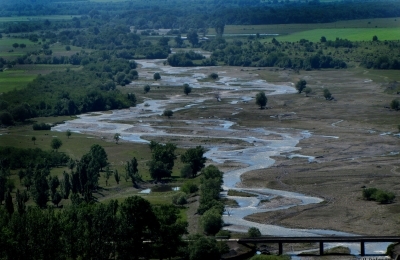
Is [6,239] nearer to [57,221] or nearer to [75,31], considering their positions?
[57,221]

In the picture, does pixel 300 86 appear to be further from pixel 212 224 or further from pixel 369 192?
pixel 212 224

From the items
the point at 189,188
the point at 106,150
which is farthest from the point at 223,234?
the point at 106,150

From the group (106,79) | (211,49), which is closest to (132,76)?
(106,79)

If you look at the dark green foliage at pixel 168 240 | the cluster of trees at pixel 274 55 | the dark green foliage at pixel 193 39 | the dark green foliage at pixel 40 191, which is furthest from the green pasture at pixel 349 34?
the dark green foliage at pixel 168 240

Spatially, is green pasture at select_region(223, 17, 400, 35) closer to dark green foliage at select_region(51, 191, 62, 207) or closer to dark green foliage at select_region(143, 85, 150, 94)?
dark green foliage at select_region(143, 85, 150, 94)

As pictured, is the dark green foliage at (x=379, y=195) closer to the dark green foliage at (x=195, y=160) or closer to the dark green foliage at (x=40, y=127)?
the dark green foliage at (x=195, y=160)

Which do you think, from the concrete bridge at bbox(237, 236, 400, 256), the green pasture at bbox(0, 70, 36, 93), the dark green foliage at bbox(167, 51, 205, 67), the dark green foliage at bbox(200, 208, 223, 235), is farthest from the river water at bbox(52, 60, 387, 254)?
the dark green foliage at bbox(167, 51, 205, 67)
